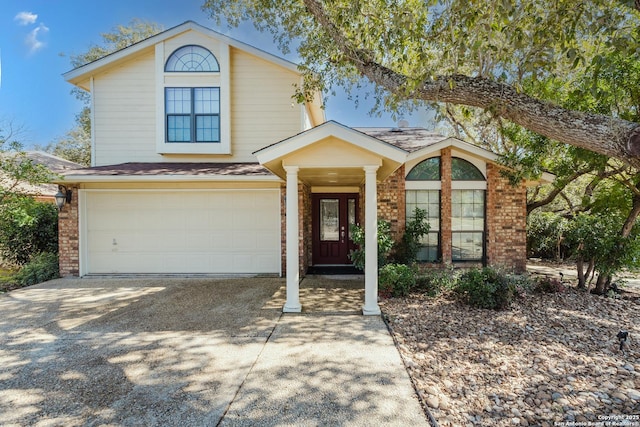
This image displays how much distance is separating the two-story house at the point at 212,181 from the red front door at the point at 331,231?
0.69 metres

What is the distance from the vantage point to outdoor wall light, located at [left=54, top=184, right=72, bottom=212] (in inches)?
327

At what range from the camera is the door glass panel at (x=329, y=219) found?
1046 centimetres

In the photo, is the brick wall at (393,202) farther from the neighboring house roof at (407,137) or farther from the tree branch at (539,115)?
the tree branch at (539,115)

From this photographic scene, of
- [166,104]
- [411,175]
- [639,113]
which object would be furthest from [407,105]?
[166,104]

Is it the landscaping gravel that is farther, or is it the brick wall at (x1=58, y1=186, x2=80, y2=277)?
the brick wall at (x1=58, y1=186, x2=80, y2=277)

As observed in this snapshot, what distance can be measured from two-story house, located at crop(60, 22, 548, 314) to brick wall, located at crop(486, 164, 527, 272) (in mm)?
27

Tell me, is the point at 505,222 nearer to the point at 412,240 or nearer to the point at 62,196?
the point at 412,240

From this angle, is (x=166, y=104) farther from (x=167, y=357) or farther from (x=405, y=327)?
(x=405, y=327)

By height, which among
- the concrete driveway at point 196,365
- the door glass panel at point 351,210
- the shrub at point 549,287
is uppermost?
the door glass panel at point 351,210

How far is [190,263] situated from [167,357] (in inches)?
205

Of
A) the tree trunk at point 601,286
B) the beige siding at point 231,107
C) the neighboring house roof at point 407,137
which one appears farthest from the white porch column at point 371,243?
the tree trunk at point 601,286

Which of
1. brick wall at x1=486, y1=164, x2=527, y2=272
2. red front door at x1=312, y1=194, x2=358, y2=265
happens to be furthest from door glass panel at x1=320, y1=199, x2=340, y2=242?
brick wall at x1=486, y1=164, x2=527, y2=272

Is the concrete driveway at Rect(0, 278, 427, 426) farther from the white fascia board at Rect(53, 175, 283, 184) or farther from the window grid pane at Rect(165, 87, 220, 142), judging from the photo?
the window grid pane at Rect(165, 87, 220, 142)

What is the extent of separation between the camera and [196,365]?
378cm
